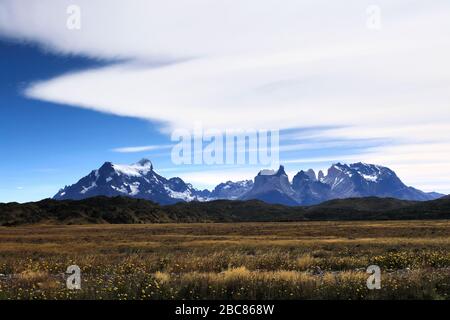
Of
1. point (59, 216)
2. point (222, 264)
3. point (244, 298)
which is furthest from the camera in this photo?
point (59, 216)

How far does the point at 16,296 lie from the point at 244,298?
6.94m

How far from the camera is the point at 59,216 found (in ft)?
570

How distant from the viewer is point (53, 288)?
15.7 metres

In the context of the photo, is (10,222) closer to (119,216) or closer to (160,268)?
(119,216)

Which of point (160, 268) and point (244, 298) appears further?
point (160, 268)

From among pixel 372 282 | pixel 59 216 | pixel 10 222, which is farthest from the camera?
pixel 59 216

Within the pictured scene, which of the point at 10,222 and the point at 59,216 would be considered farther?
the point at 59,216

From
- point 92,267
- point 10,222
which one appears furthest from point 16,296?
point 10,222
